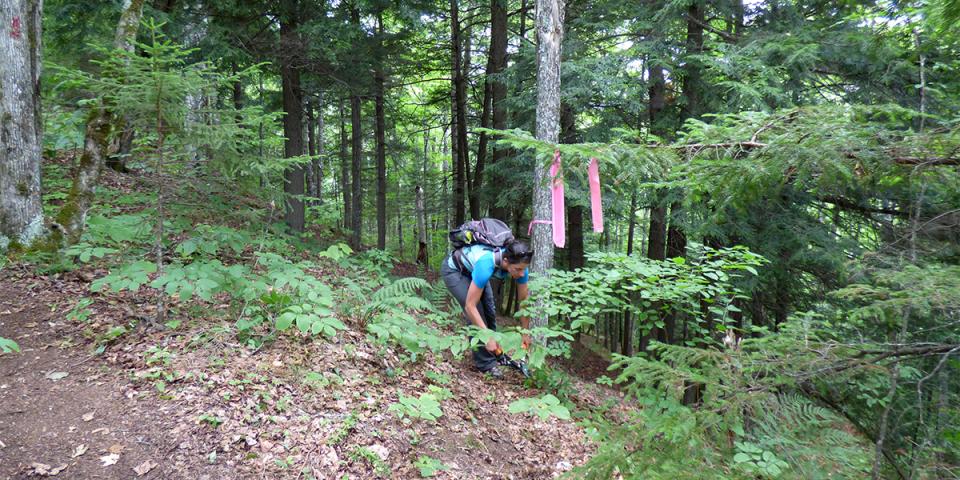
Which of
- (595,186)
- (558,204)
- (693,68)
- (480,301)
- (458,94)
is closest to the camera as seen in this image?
(595,186)

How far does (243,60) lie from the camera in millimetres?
8773

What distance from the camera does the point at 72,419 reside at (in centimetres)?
323

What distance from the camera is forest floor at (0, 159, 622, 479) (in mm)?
3039

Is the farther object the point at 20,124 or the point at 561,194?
the point at 20,124

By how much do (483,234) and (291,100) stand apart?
7281 mm

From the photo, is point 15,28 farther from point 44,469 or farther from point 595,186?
point 595,186

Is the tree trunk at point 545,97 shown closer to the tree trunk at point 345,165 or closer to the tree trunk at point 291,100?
the tree trunk at point 291,100

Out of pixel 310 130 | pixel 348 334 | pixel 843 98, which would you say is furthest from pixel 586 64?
pixel 310 130

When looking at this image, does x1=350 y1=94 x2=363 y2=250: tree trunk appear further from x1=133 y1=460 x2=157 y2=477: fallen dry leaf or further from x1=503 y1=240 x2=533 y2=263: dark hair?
x1=133 y1=460 x2=157 y2=477: fallen dry leaf

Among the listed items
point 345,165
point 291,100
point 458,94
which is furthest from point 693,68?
point 345,165

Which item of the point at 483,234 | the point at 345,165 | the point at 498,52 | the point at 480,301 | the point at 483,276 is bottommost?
the point at 480,301

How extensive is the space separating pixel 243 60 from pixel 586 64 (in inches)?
254

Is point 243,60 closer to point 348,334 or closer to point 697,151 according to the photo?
point 348,334

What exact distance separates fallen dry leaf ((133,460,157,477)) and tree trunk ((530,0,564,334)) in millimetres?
3869
